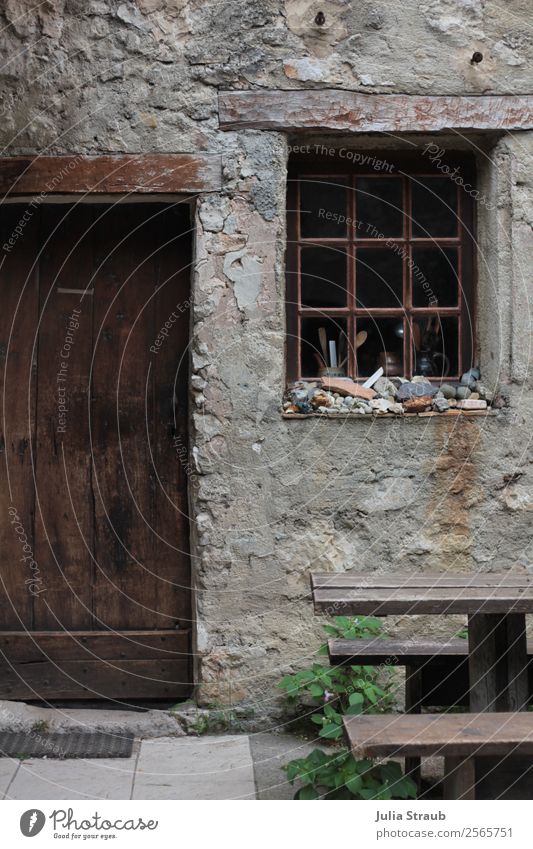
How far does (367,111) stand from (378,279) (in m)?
0.69

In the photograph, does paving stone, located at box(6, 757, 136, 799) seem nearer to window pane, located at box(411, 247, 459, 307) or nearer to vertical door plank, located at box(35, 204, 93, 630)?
vertical door plank, located at box(35, 204, 93, 630)

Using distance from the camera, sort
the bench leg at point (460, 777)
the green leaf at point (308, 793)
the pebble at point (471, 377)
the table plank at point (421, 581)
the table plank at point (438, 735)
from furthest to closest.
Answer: the pebble at point (471, 377), the table plank at point (421, 581), the green leaf at point (308, 793), the bench leg at point (460, 777), the table plank at point (438, 735)

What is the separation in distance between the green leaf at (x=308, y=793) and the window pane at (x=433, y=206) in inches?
93.7

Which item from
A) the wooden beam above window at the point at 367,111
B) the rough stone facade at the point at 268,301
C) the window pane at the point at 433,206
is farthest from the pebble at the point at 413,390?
the wooden beam above window at the point at 367,111

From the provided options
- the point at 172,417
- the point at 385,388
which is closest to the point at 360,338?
the point at 385,388

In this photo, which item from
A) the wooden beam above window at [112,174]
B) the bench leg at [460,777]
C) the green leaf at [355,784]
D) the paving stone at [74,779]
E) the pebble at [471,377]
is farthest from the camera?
the pebble at [471,377]

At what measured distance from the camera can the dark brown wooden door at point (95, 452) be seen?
425 cm

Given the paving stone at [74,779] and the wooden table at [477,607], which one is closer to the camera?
the wooden table at [477,607]

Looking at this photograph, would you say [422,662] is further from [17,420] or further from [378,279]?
[17,420]

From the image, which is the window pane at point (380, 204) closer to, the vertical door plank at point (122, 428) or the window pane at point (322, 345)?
the window pane at point (322, 345)

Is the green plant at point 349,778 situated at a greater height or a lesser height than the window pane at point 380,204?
lesser

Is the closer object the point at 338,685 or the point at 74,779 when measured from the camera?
the point at 74,779

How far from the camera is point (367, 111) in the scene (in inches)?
159
